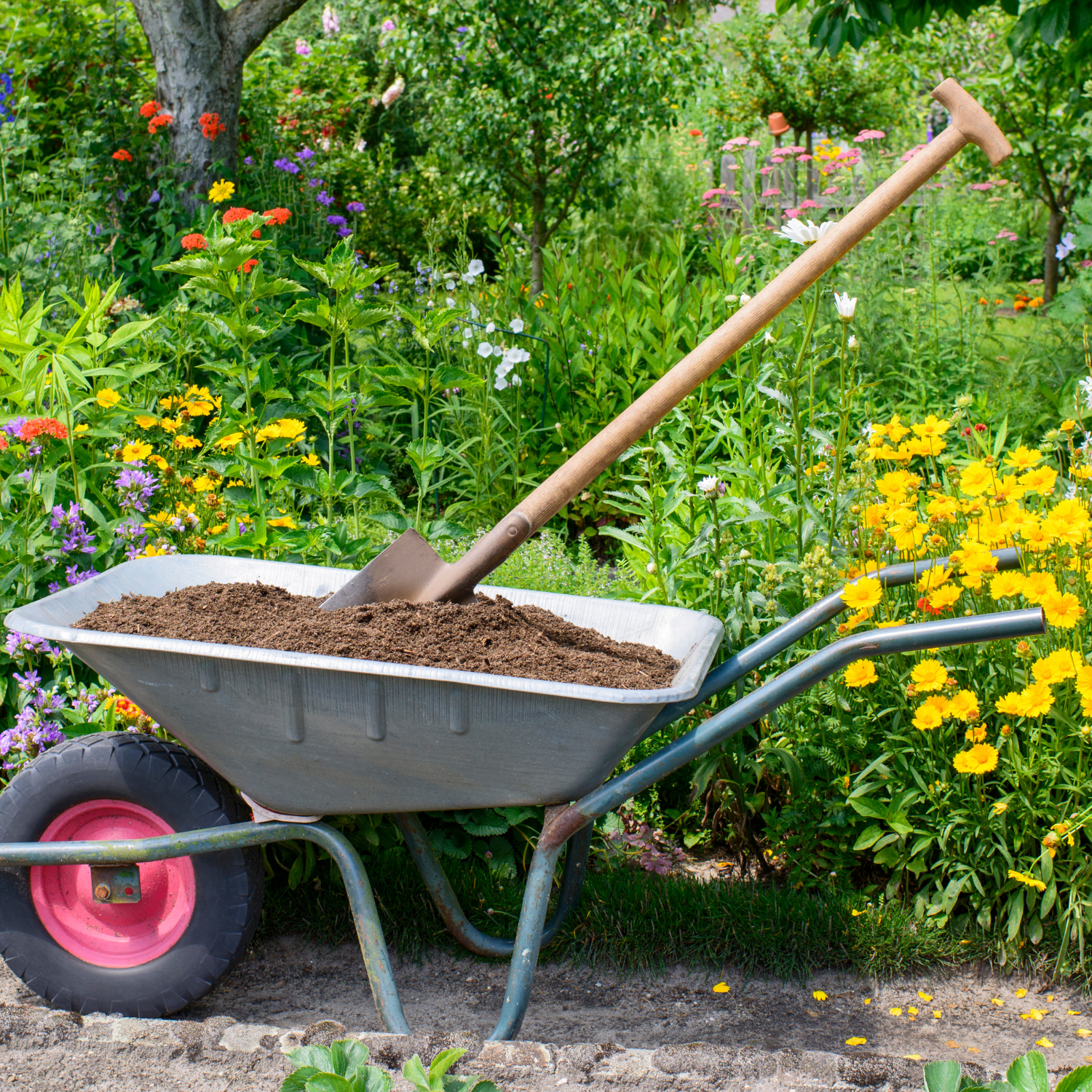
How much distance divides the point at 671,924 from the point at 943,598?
811 millimetres

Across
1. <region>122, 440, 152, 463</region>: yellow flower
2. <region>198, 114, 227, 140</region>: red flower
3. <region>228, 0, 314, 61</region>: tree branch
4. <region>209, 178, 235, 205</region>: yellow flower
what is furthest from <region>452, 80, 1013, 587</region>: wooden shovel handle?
<region>228, 0, 314, 61</region>: tree branch

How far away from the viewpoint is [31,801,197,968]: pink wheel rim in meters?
1.73

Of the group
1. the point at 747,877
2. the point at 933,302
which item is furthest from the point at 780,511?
the point at 933,302

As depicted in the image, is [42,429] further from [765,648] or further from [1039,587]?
[1039,587]

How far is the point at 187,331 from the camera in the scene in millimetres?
2783

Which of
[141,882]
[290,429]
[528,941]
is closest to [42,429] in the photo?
[290,429]

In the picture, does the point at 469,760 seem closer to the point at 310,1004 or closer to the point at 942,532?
the point at 310,1004

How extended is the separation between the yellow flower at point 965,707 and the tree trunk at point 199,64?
153 inches

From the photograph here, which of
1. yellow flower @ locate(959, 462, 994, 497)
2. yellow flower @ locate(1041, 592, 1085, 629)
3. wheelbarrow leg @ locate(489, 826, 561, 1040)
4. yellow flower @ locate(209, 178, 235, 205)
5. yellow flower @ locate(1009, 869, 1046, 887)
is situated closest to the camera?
wheelbarrow leg @ locate(489, 826, 561, 1040)

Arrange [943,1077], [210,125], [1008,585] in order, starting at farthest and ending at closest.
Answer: [210,125], [1008,585], [943,1077]

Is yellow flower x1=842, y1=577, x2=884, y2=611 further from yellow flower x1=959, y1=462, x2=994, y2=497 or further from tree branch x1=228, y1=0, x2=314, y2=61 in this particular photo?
tree branch x1=228, y1=0, x2=314, y2=61

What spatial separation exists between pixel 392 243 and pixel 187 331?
4.04 metres

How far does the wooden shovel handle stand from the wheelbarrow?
12.9 inches

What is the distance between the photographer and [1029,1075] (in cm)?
98
